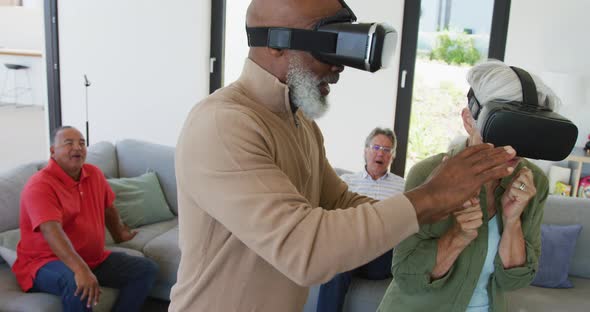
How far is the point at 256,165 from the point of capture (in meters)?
0.93

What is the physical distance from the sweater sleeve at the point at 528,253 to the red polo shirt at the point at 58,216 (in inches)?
81.9

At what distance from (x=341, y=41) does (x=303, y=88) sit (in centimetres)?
12

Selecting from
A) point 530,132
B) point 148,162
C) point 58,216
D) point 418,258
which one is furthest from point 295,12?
point 148,162

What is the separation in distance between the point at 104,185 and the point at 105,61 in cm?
218

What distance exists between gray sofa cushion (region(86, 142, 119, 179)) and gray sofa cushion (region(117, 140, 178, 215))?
1.9 inches

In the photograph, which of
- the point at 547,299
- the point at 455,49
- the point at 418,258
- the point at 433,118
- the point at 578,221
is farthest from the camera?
the point at 433,118

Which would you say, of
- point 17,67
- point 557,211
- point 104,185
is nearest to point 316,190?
point 104,185

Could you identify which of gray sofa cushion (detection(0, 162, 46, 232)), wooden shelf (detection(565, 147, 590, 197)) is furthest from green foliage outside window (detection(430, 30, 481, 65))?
gray sofa cushion (detection(0, 162, 46, 232))

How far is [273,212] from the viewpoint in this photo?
0.89 metres

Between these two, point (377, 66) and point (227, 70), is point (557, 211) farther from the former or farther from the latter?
point (227, 70)

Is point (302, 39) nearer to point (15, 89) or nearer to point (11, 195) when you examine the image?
point (11, 195)

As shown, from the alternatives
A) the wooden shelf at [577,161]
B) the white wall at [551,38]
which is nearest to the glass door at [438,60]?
the white wall at [551,38]

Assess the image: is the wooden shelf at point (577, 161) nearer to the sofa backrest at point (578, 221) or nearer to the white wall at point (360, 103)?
the sofa backrest at point (578, 221)

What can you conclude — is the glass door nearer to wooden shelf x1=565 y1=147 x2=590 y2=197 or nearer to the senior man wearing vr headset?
wooden shelf x1=565 y1=147 x2=590 y2=197
